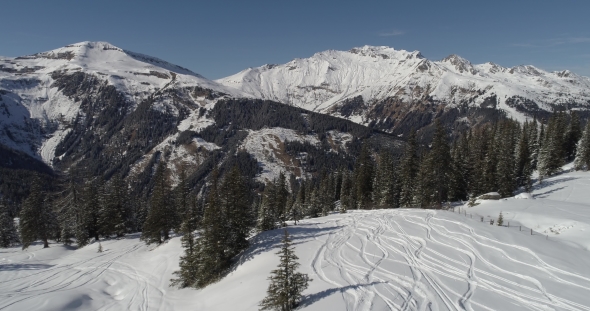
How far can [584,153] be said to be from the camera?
2413 inches

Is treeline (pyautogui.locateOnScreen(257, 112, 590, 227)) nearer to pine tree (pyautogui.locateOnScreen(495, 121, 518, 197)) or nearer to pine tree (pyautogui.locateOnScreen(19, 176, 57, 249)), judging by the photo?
pine tree (pyautogui.locateOnScreen(495, 121, 518, 197))

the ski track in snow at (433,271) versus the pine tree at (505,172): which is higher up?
the pine tree at (505,172)

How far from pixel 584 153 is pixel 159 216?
247 feet

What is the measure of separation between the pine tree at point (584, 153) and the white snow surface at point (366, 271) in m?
21.2

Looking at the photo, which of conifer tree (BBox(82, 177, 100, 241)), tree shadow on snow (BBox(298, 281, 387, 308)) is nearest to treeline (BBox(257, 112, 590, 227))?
tree shadow on snow (BBox(298, 281, 387, 308))

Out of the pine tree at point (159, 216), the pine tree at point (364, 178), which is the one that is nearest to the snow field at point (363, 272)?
the pine tree at point (159, 216)

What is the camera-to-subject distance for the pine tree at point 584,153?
2382 inches

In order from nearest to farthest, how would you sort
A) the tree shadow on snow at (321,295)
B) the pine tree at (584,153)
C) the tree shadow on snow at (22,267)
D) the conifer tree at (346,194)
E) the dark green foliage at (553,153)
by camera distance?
the tree shadow on snow at (321,295) → the tree shadow on snow at (22,267) → the pine tree at (584,153) → the dark green foliage at (553,153) → the conifer tree at (346,194)

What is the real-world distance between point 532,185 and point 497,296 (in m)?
56.8

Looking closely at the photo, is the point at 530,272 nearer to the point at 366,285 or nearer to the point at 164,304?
the point at 366,285

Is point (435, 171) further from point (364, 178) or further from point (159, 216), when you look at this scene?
point (159, 216)

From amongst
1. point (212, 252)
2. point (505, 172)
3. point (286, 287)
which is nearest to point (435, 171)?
point (505, 172)

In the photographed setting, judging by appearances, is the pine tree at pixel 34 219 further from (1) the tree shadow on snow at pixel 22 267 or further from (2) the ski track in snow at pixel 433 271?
(2) the ski track in snow at pixel 433 271

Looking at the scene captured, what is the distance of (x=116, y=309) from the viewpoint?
2723 centimetres
